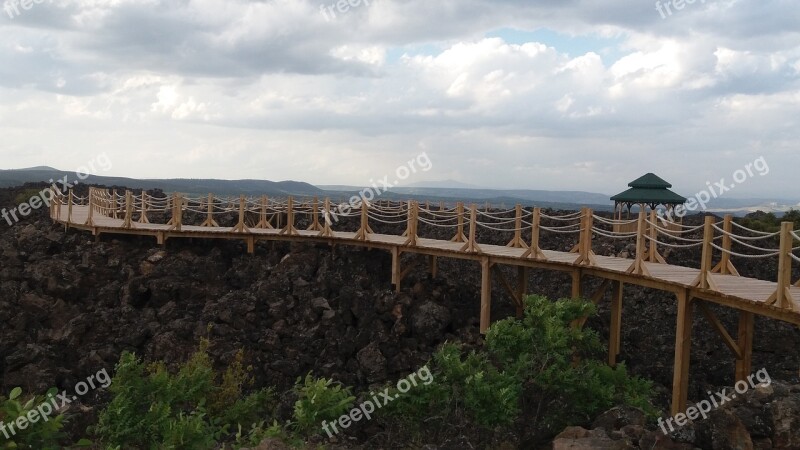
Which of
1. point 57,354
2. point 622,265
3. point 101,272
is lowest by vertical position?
point 57,354

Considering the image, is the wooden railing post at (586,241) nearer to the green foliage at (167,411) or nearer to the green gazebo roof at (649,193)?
the green foliage at (167,411)

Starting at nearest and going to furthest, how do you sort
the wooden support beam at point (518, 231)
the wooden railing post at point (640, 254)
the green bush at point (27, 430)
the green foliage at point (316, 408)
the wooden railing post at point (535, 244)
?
the green bush at point (27, 430), the green foliage at point (316, 408), the wooden railing post at point (640, 254), the wooden railing post at point (535, 244), the wooden support beam at point (518, 231)

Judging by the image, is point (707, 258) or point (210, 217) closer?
point (707, 258)

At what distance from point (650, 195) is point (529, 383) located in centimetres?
1426

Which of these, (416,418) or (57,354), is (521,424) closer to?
(416,418)

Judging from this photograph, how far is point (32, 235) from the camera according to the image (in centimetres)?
2100

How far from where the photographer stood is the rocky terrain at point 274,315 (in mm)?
14812

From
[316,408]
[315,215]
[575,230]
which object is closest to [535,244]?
[575,230]

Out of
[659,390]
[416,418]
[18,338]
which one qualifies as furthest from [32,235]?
[659,390]

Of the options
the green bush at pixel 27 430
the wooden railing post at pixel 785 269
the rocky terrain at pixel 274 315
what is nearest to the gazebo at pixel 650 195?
the rocky terrain at pixel 274 315

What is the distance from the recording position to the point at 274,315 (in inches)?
639

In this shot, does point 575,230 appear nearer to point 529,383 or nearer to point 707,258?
point 707,258

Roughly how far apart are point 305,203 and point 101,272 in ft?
21.5

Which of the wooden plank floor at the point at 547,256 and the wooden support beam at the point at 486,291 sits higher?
the wooden plank floor at the point at 547,256
